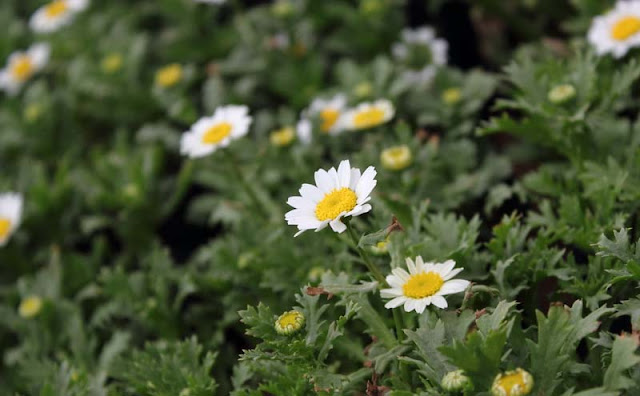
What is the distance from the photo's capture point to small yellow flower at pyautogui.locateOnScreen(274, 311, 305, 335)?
1.77 m

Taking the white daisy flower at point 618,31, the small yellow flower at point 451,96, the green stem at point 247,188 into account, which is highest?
the white daisy flower at point 618,31

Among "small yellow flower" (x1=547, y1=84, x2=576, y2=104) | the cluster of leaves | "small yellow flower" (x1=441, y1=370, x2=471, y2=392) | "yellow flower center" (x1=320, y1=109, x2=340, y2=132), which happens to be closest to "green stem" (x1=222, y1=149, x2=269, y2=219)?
the cluster of leaves

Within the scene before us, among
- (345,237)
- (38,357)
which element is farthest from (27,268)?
(345,237)

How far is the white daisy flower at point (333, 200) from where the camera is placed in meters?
1.75

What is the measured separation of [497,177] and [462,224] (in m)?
0.63

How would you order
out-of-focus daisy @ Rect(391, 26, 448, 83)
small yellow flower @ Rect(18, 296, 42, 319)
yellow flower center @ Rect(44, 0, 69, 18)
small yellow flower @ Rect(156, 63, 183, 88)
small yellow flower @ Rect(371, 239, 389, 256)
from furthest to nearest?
yellow flower center @ Rect(44, 0, 69, 18) → small yellow flower @ Rect(156, 63, 183, 88) → out-of-focus daisy @ Rect(391, 26, 448, 83) → small yellow flower @ Rect(18, 296, 42, 319) → small yellow flower @ Rect(371, 239, 389, 256)

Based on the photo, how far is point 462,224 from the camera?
2.14 m

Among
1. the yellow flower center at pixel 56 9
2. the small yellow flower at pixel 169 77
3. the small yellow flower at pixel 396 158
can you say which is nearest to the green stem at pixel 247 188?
the small yellow flower at pixel 396 158

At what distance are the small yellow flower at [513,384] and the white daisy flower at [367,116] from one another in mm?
1321

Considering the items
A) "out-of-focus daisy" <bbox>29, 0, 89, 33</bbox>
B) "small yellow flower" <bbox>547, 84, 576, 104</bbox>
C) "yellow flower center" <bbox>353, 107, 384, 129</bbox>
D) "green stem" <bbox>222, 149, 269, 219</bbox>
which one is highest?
"out-of-focus daisy" <bbox>29, 0, 89, 33</bbox>

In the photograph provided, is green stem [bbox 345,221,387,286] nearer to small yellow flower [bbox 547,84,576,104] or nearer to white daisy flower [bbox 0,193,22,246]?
small yellow flower [bbox 547,84,576,104]

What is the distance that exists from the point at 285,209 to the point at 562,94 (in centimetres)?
101

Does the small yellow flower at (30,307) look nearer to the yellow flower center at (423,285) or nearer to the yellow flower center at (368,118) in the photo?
the yellow flower center at (368,118)

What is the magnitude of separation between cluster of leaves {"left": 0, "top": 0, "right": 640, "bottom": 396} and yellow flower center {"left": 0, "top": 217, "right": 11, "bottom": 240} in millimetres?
97
